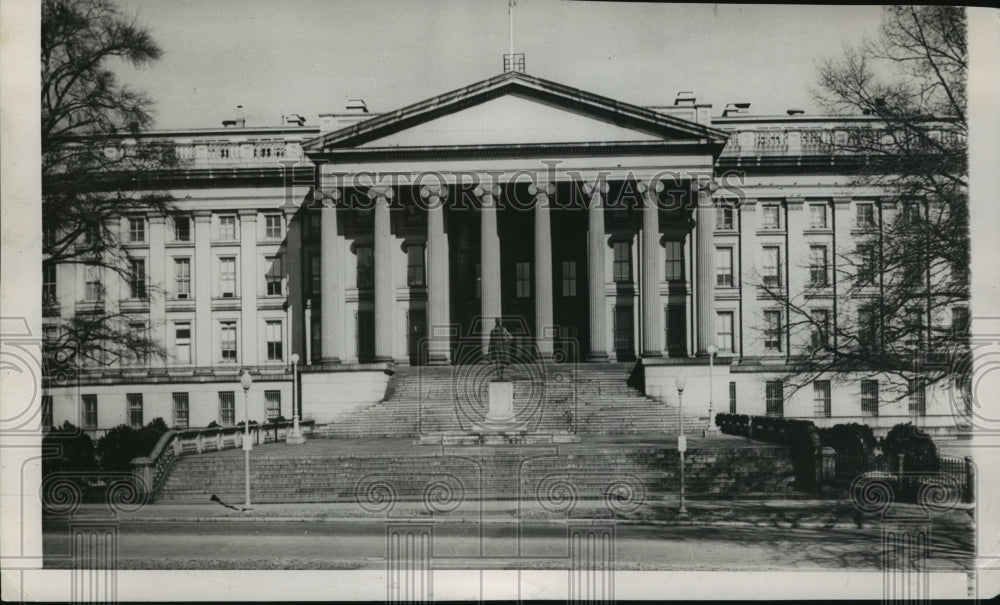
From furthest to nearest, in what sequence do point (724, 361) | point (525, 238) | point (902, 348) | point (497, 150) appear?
point (525, 238)
point (724, 361)
point (497, 150)
point (902, 348)

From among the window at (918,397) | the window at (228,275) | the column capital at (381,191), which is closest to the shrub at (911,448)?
the window at (918,397)

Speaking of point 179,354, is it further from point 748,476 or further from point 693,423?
point 748,476

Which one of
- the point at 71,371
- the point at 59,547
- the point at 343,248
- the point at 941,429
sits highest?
the point at 343,248

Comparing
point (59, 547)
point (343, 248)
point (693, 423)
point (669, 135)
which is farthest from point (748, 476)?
point (343, 248)

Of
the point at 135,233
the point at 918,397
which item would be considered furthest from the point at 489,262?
the point at 918,397

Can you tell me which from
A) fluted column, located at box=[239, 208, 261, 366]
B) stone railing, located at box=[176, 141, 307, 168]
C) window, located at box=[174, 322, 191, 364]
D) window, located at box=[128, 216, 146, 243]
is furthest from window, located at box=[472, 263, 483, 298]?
window, located at box=[128, 216, 146, 243]

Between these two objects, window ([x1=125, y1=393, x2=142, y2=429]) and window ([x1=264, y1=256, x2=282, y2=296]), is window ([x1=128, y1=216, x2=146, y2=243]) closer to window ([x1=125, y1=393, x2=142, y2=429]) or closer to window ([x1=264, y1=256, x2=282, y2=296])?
window ([x1=125, y1=393, x2=142, y2=429])
